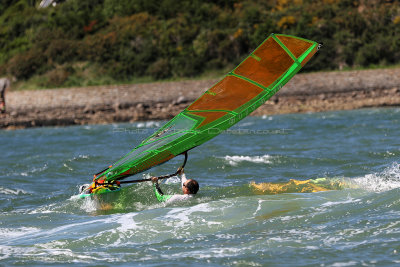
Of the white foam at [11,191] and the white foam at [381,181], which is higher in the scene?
the white foam at [381,181]

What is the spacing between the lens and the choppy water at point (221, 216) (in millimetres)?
5836

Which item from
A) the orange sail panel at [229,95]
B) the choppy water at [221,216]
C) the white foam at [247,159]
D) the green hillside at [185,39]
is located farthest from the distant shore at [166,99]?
the orange sail panel at [229,95]

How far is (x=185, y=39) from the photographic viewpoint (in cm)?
3694

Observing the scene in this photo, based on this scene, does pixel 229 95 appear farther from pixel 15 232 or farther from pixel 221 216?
pixel 15 232

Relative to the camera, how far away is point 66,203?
9.11 metres

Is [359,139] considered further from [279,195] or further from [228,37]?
[228,37]

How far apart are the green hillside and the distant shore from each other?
3586 mm

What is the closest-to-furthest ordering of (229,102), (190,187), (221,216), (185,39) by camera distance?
(221,216) < (190,187) < (229,102) < (185,39)

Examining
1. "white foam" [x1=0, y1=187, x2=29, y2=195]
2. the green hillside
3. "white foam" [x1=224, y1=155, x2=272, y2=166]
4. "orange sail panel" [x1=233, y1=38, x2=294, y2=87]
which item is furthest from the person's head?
the green hillside

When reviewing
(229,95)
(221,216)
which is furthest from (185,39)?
(221,216)

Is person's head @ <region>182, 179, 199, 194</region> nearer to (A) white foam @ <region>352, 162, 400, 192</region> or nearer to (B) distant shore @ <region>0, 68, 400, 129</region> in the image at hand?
(A) white foam @ <region>352, 162, 400, 192</region>

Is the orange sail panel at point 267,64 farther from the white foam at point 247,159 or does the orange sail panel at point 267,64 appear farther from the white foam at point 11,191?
the white foam at point 11,191

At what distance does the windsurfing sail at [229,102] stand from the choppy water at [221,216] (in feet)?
1.88

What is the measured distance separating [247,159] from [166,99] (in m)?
18.0
